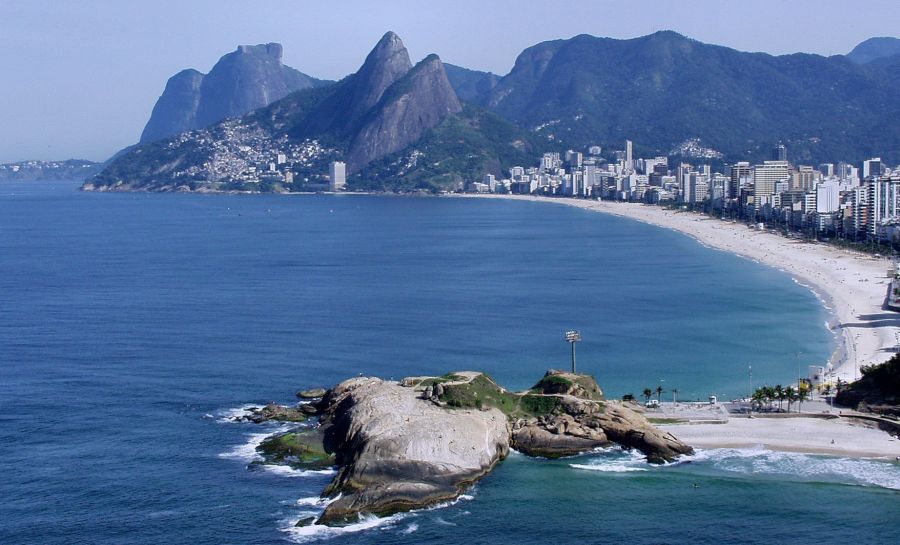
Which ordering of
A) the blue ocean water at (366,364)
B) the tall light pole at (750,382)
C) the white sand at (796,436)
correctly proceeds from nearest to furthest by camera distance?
the blue ocean water at (366,364)
the white sand at (796,436)
the tall light pole at (750,382)

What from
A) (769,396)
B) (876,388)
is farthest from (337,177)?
(876,388)

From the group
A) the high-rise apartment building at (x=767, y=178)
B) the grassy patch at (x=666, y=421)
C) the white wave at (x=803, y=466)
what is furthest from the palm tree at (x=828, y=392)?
the high-rise apartment building at (x=767, y=178)

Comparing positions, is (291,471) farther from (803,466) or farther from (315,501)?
(803,466)

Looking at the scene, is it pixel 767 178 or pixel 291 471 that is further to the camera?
pixel 767 178

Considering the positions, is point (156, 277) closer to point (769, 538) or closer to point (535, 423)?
point (535, 423)

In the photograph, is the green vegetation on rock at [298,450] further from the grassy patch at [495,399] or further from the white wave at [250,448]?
the grassy patch at [495,399]

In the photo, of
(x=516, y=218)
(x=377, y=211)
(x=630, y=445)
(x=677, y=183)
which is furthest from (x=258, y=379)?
(x=677, y=183)
